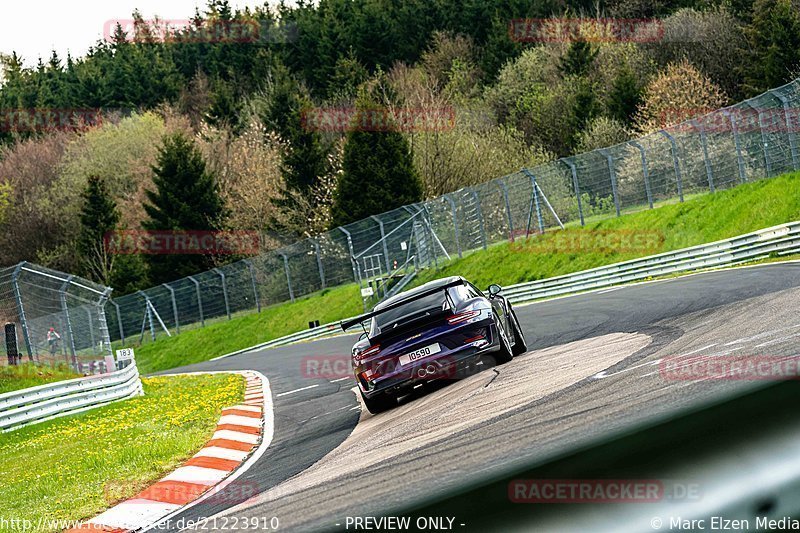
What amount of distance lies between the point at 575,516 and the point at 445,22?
8771cm

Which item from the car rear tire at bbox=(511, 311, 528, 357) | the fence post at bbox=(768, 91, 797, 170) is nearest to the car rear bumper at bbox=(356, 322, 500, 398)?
the car rear tire at bbox=(511, 311, 528, 357)

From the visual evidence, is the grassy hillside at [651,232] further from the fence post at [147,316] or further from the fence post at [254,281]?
the fence post at [147,316]

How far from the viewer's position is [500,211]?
35.1 meters

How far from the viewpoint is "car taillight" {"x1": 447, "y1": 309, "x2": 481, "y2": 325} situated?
1075 cm

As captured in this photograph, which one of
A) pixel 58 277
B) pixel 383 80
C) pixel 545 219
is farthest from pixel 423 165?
pixel 58 277

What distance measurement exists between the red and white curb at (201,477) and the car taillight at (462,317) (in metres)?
2.46

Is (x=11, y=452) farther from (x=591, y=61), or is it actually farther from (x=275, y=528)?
(x=591, y=61)

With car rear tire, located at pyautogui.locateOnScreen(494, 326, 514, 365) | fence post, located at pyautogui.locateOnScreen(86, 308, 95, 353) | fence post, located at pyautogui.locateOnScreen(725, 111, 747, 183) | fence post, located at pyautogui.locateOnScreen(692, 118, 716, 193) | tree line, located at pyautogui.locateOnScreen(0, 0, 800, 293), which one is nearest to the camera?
car rear tire, located at pyautogui.locateOnScreen(494, 326, 514, 365)

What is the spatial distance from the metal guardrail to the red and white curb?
448cm

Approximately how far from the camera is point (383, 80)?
60844mm

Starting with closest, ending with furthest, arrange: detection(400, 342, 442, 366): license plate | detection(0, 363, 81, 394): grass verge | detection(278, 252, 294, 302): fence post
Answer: detection(400, 342, 442, 366): license plate → detection(0, 363, 81, 394): grass verge → detection(278, 252, 294, 302): fence post

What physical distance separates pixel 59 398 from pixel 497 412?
11.6 m

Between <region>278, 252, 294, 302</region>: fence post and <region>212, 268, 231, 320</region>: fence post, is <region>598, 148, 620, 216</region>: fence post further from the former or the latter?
<region>212, 268, 231, 320</region>: fence post

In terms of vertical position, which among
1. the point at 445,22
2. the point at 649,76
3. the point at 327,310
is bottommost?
the point at 327,310
